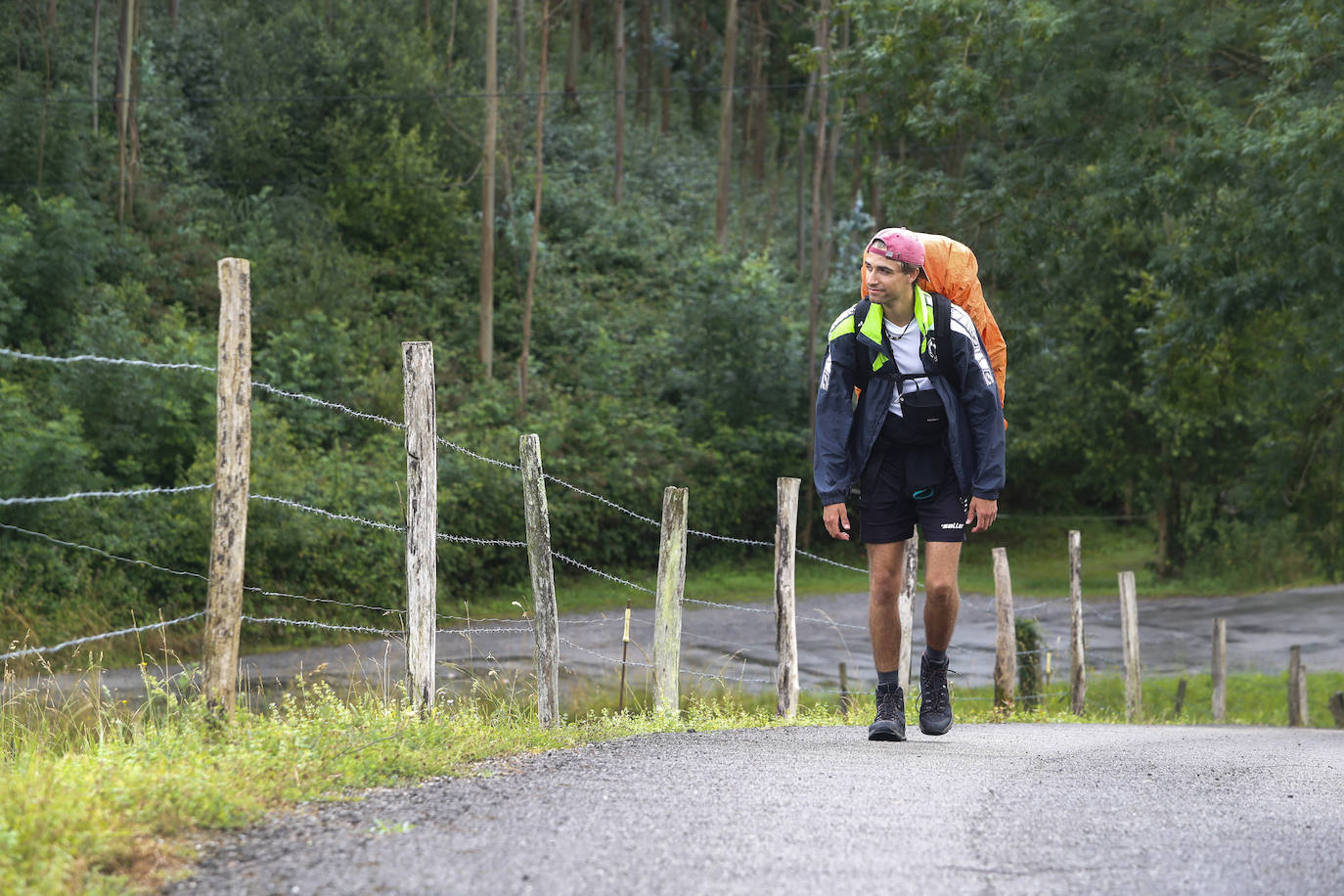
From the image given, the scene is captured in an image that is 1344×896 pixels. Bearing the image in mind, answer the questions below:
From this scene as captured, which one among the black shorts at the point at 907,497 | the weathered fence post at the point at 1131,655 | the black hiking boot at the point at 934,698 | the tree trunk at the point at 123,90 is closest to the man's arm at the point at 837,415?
the black shorts at the point at 907,497

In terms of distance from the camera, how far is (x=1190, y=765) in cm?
637

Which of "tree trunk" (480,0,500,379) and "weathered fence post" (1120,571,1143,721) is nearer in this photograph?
"weathered fence post" (1120,571,1143,721)

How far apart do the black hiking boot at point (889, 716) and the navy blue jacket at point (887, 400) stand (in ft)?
3.39

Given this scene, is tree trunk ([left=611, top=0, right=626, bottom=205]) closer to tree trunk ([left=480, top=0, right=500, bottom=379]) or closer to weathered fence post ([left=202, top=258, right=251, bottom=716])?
tree trunk ([left=480, top=0, right=500, bottom=379])

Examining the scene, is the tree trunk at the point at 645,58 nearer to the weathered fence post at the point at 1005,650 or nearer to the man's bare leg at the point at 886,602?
the weathered fence post at the point at 1005,650

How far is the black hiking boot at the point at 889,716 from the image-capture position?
22.3ft

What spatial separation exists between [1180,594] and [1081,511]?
1041cm

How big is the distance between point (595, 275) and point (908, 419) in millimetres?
32698

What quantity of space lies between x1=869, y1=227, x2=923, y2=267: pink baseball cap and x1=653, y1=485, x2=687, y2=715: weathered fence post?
2665 mm

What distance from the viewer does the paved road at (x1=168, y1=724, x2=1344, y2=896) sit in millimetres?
3488

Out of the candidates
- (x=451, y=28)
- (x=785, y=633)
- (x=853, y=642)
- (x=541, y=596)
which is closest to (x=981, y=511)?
(x=541, y=596)

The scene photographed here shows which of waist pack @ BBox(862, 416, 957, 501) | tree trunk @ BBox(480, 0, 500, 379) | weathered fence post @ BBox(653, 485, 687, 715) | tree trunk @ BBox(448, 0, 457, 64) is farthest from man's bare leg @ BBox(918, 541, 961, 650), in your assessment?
tree trunk @ BBox(448, 0, 457, 64)

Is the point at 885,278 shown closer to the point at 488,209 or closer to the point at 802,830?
the point at 802,830

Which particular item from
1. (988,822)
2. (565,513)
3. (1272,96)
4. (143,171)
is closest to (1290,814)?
(988,822)
